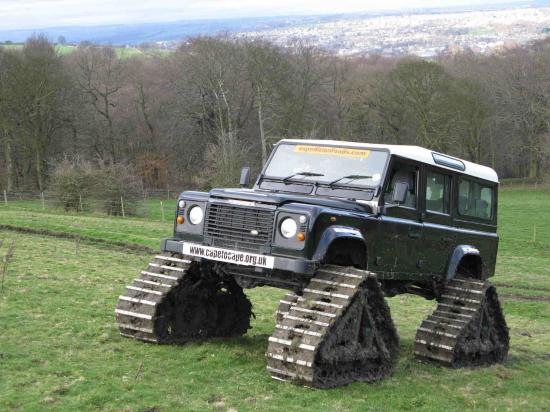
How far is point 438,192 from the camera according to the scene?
12445 mm

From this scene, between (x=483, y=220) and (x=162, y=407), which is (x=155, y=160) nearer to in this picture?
(x=483, y=220)

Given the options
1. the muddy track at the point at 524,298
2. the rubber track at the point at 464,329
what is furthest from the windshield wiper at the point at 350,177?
the muddy track at the point at 524,298

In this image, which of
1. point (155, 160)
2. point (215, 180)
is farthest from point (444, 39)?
point (215, 180)

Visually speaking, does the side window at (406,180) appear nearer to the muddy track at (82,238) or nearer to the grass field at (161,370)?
the grass field at (161,370)

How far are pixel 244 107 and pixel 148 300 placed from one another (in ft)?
199

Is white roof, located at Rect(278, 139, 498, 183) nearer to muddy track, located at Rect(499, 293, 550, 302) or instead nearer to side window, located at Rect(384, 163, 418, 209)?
side window, located at Rect(384, 163, 418, 209)

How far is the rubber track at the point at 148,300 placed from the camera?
35.0 feet

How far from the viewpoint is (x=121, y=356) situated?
10.2 meters

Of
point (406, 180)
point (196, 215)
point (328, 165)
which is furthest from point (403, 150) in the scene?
point (196, 215)

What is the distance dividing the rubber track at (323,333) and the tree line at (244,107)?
164 ft

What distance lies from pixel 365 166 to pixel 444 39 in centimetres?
18501

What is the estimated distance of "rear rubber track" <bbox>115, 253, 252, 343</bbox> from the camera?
10.7 metres

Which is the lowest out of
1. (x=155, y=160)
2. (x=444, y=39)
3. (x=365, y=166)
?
(x=155, y=160)

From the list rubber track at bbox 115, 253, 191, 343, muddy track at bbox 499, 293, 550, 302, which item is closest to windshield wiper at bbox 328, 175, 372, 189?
rubber track at bbox 115, 253, 191, 343
